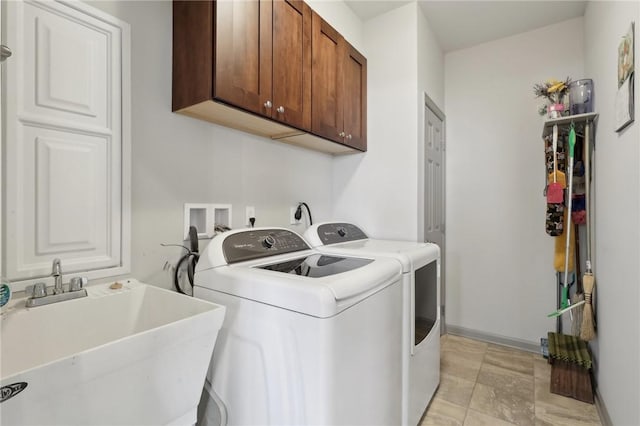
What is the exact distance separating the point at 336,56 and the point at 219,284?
1618mm

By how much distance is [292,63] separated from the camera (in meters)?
1.57

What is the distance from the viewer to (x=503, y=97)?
8.48ft

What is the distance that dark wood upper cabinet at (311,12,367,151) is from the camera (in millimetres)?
1753

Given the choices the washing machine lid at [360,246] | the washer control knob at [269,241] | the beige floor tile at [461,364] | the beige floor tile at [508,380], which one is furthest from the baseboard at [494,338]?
the washer control knob at [269,241]

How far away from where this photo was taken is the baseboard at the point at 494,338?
246 centimetres

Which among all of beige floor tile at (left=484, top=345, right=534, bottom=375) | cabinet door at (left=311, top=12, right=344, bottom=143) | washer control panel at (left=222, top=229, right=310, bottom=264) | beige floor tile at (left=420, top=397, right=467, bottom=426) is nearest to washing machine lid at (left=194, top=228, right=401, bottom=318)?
washer control panel at (left=222, top=229, right=310, bottom=264)

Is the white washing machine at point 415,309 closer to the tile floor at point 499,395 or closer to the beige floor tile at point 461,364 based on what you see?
the tile floor at point 499,395

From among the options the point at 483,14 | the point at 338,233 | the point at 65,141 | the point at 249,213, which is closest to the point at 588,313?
the point at 338,233

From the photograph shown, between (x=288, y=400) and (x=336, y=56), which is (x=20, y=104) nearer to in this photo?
(x=288, y=400)

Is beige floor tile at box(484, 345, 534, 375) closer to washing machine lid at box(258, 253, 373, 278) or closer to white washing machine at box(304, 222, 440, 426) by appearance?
white washing machine at box(304, 222, 440, 426)

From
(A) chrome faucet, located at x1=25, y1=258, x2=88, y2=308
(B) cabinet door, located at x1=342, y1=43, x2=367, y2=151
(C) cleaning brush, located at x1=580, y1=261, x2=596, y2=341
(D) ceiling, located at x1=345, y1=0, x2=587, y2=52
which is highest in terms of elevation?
(D) ceiling, located at x1=345, y1=0, x2=587, y2=52

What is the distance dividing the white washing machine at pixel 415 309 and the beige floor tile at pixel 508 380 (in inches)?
17.0

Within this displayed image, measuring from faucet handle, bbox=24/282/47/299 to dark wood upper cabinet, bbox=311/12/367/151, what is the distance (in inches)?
52.5

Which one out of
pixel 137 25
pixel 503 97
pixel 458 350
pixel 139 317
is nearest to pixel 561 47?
pixel 503 97
